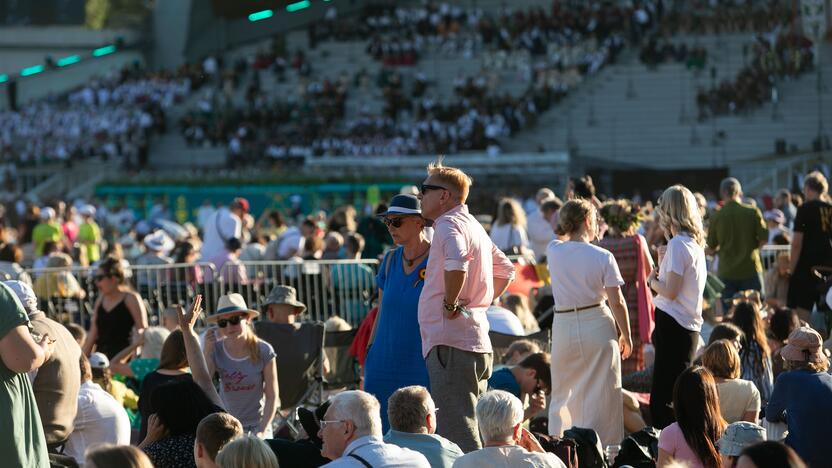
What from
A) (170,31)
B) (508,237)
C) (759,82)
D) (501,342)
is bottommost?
(501,342)

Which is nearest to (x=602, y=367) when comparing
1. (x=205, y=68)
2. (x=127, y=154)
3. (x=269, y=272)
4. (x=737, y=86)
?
(x=269, y=272)

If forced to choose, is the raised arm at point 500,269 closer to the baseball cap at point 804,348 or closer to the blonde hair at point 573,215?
the blonde hair at point 573,215

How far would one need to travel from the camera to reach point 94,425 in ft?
25.1

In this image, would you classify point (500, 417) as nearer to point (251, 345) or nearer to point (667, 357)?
point (667, 357)

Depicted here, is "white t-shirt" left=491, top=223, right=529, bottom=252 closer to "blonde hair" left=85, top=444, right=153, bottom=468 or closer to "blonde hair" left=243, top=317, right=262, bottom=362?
"blonde hair" left=243, top=317, right=262, bottom=362

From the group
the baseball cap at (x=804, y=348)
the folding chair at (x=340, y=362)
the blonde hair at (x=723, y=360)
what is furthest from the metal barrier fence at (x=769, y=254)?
the baseball cap at (x=804, y=348)

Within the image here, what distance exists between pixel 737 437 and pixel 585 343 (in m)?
2.10

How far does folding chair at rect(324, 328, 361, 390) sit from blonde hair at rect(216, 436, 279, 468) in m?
5.17

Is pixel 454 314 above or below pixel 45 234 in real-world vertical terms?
above

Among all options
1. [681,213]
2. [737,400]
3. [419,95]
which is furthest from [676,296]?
[419,95]

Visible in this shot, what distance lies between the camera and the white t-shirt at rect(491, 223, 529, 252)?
43.3 ft

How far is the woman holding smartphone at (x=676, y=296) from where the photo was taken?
7.87 m

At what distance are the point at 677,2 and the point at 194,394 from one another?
3540 centimetres

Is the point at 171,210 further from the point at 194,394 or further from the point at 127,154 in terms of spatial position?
the point at 194,394
